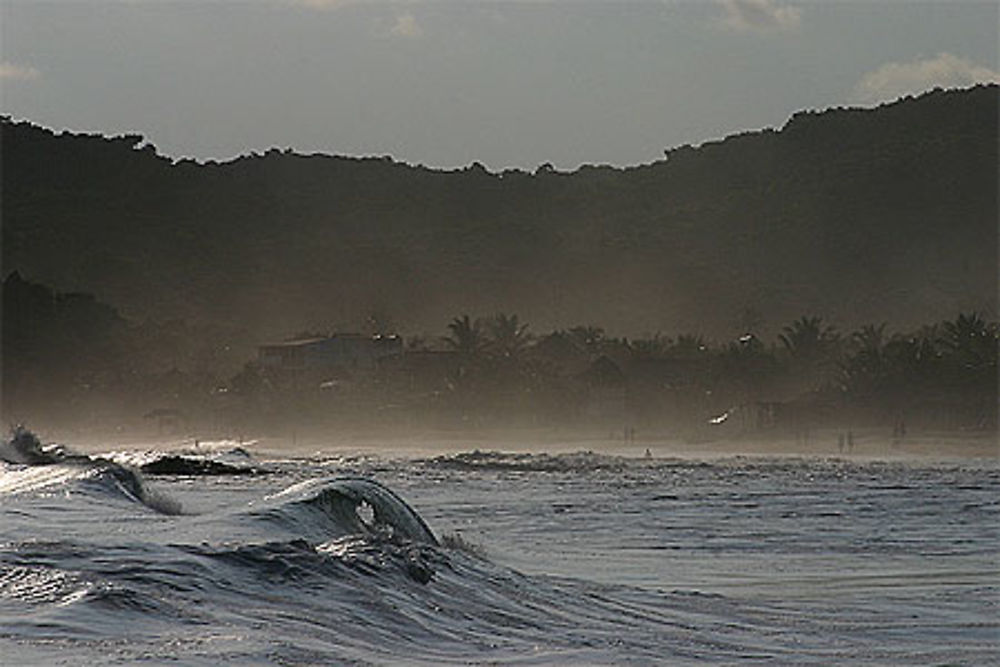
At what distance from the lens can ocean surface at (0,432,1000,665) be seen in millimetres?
11266

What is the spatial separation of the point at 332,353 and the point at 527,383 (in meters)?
25.4

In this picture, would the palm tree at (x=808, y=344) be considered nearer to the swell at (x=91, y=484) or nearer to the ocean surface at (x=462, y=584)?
the swell at (x=91, y=484)

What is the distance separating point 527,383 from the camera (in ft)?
437

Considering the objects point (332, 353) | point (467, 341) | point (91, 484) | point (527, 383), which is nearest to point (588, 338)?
point (332, 353)

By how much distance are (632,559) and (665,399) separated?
4276 inches

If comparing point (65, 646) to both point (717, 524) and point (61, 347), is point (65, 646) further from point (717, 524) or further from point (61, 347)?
point (61, 347)

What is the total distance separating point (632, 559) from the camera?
A: 21.1 metres

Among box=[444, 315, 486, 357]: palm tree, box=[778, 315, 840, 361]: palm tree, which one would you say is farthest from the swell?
box=[444, 315, 486, 357]: palm tree

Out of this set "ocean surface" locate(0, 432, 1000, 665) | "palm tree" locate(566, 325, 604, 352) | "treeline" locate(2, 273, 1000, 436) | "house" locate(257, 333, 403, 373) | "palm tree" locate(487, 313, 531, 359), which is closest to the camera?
"ocean surface" locate(0, 432, 1000, 665)

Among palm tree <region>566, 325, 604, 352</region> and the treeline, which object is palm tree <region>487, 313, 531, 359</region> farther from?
palm tree <region>566, 325, 604, 352</region>

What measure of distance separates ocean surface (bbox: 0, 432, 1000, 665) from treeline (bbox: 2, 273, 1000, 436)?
8647 centimetres

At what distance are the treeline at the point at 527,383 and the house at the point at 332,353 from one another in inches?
88.8

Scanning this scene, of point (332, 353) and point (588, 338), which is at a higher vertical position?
point (588, 338)

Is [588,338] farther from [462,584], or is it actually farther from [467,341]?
[462,584]
